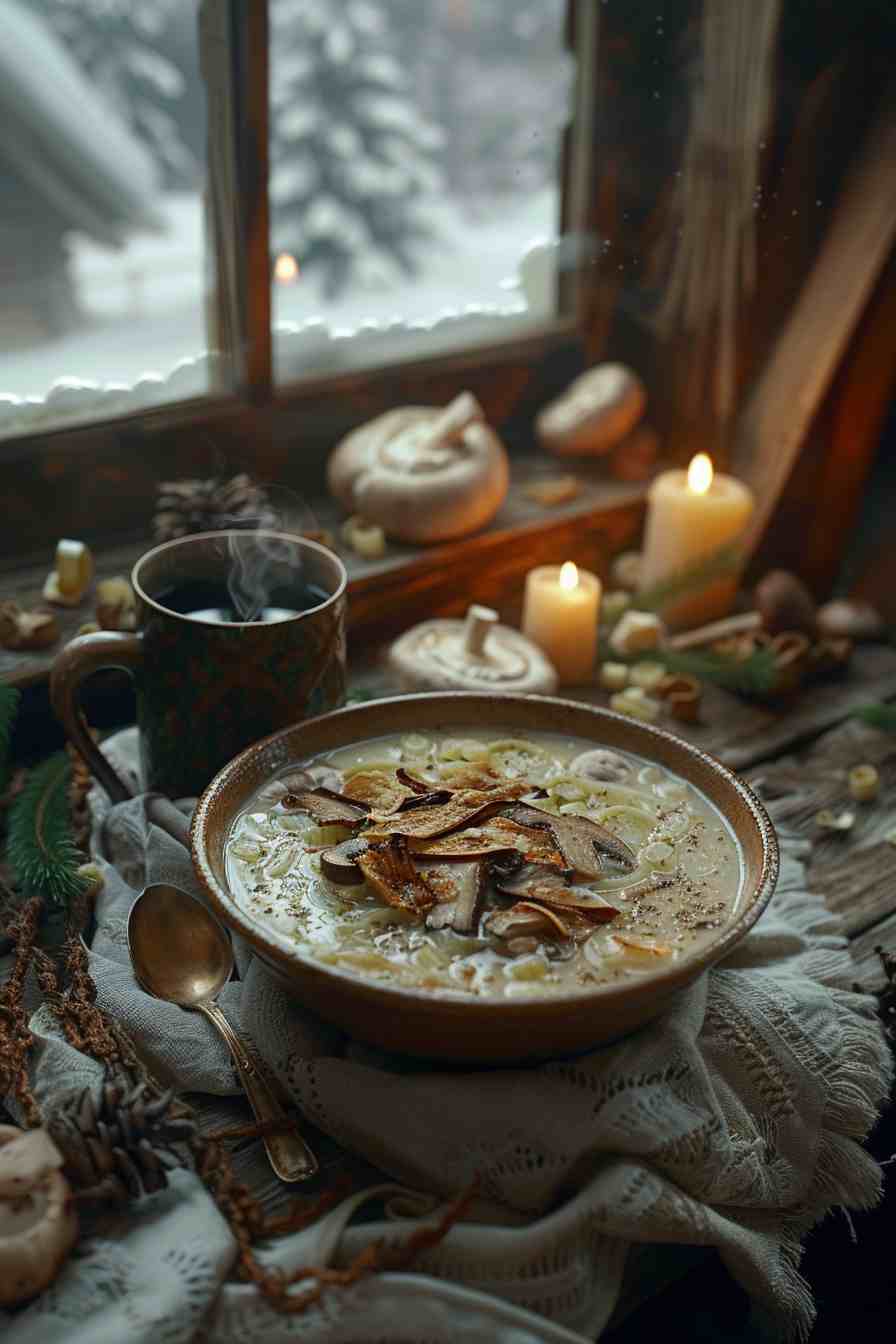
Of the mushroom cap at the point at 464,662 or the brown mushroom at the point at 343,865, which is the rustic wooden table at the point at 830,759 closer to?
the mushroom cap at the point at 464,662

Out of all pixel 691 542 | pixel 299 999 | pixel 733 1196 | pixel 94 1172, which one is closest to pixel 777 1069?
pixel 733 1196

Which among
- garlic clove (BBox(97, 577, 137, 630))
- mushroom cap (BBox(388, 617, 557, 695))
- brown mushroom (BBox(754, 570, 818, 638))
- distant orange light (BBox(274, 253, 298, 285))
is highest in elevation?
distant orange light (BBox(274, 253, 298, 285))

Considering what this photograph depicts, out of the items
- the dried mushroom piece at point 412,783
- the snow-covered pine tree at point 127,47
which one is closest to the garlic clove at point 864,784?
the dried mushroom piece at point 412,783

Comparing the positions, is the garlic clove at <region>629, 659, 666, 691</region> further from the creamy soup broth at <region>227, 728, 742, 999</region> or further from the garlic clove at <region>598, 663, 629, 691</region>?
the creamy soup broth at <region>227, 728, 742, 999</region>

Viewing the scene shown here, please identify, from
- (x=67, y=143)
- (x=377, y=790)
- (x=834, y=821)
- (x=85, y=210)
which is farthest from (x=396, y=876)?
(x=85, y=210)

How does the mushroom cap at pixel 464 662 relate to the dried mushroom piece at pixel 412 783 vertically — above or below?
below

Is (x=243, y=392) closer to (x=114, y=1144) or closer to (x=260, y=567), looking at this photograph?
(x=260, y=567)

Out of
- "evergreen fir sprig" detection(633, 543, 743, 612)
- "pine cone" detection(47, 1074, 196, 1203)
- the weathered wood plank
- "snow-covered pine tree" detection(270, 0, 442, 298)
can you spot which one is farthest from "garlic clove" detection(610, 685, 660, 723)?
"snow-covered pine tree" detection(270, 0, 442, 298)
